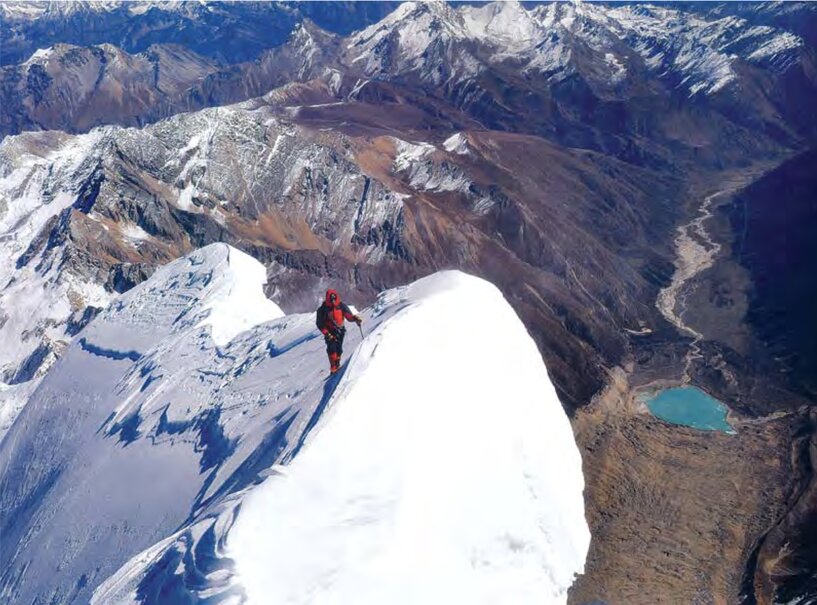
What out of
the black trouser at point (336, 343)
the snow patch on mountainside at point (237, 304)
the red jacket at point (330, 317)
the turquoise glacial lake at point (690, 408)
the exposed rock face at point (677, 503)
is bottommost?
the turquoise glacial lake at point (690, 408)

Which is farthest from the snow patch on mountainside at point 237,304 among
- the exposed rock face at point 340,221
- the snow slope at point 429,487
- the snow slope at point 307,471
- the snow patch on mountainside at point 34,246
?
the exposed rock face at point 340,221

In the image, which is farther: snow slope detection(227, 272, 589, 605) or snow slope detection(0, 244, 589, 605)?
snow slope detection(0, 244, 589, 605)

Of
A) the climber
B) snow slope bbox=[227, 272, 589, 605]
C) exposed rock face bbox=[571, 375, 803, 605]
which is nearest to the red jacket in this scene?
the climber

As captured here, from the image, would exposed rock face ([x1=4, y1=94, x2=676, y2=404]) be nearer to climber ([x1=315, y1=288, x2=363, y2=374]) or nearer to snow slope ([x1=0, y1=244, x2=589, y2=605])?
snow slope ([x1=0, y1=244, x2=589, y2=605])

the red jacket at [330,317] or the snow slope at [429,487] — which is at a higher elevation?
the red jacket at [330,317]

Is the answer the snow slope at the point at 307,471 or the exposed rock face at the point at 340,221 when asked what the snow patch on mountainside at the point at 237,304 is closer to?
the snow slope at the point at 307,471

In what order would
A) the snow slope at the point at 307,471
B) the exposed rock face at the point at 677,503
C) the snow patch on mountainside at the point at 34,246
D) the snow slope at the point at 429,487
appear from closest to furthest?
the snow slope at the point at 429,487, the snow slope at the point at 307,471, the exposed rock face at the point at 677,503, the snow patch on mountainside at the point at 34,246

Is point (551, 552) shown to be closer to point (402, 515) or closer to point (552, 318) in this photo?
point (402, 515)

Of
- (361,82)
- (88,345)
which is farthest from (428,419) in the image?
(361,82)

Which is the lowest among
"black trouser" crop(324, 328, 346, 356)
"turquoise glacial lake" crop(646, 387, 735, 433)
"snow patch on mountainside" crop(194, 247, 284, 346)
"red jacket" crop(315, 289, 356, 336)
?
"turquoise glacial lake" crop(646, 387, 735, 433)
